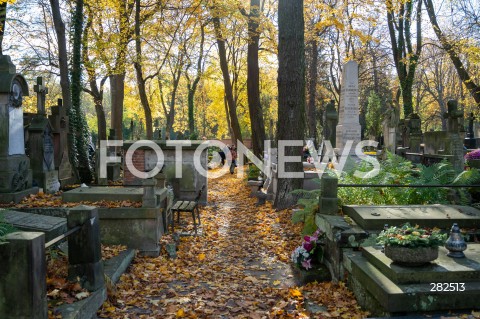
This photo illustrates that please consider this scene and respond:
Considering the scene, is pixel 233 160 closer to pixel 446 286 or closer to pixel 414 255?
pixel 414 255

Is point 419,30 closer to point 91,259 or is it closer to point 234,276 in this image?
point 234,276

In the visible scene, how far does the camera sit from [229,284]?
20.5 feet

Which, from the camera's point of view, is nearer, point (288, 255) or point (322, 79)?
point (288, 255)

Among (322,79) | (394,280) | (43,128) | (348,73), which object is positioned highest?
(322,79)

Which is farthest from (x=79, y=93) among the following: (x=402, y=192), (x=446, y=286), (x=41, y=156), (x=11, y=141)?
(x=446, y=286)

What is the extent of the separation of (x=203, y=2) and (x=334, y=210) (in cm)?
1460

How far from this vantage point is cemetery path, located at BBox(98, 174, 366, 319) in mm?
5012

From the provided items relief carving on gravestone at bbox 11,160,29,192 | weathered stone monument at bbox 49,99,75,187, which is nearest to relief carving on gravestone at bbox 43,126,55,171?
weathered stone monument at bbox 49,99,75,187

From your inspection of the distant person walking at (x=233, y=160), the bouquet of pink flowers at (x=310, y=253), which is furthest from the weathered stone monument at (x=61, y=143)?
the distant person walking at (x=233, y=160)

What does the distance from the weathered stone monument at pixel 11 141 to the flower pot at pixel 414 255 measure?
7.55m

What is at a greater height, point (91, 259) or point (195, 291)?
point (91, 259)

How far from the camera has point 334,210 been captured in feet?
22.0

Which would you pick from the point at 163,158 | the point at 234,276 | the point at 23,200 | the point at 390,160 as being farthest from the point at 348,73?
the point at 23,200

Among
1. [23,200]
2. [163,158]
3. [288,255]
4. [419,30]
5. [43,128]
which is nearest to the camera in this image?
[288,255]
